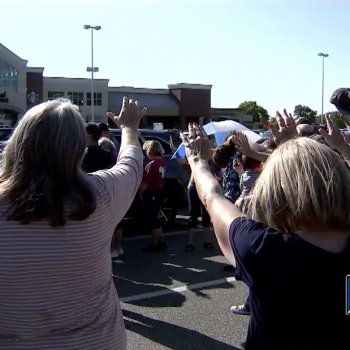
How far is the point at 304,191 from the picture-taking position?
66.1 inches

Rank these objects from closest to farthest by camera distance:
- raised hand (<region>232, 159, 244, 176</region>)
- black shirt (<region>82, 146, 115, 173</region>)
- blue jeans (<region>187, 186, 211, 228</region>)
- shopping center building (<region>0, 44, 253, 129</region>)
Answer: raised hand (<region>232, 159, 244, 176</region>) < black shirt (<region>82, 146, 115, 173</region>) < blue jeans (<region>187, 186, 211, 228</region>) < shopping center building (<region>0, 44, 253, 129</region>)

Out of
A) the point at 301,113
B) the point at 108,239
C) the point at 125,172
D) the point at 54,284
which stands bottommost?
the point at 54,284

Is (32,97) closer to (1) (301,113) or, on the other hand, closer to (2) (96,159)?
(1) (301,113)

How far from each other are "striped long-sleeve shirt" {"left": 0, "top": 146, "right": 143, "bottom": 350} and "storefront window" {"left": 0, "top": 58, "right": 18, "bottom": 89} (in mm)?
59163

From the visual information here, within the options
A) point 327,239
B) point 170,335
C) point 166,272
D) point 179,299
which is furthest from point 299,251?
point 166,272

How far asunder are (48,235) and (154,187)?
19.9 feet

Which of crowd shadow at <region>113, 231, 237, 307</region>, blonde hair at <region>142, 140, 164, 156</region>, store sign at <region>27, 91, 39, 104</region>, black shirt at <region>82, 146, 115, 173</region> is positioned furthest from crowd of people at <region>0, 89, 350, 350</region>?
store sign at <region>27, 91, 39, 104</region>

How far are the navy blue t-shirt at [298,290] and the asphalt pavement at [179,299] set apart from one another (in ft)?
9.94

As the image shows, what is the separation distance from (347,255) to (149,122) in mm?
68403

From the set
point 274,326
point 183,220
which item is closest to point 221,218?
point 274,326

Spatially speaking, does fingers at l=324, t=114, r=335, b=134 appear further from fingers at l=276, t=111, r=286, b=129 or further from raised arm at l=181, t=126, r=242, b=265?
raised arm at l=181, t=126, r=242, b=265

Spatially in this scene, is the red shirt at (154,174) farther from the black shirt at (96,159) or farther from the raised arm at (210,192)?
the raised arm at (210,192)

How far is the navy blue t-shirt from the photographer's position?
1659 millimetres

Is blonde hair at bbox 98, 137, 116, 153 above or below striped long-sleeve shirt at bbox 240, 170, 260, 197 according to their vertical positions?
above
